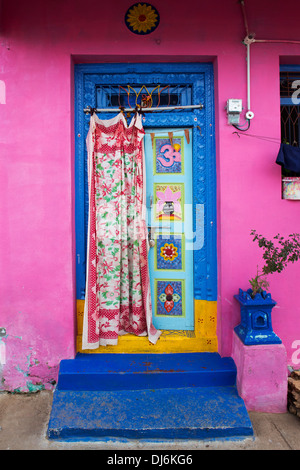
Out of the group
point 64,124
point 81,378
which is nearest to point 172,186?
point 64,124

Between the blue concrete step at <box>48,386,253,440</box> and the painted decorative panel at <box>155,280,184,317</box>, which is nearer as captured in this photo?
the blue concrete step at <box>48,386,253,440</box>

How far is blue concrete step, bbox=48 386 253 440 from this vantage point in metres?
2.33

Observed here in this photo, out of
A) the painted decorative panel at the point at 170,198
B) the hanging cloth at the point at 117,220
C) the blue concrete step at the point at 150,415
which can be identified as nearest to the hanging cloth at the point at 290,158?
the painted decorative panel at the point at 170,198

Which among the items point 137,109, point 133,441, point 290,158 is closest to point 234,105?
point 290,158

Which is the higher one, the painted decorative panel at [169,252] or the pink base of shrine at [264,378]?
the painted decorative panel at [169,252]

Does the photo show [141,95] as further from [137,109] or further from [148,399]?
[148,399]

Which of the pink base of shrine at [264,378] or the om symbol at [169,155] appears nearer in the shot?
the pink base of shrine at [264,378]

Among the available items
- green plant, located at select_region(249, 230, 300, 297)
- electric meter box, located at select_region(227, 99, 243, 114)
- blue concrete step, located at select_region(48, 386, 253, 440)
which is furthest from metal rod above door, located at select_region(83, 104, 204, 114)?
blue concrete step, located at select_region(48, 386, 253, 440)

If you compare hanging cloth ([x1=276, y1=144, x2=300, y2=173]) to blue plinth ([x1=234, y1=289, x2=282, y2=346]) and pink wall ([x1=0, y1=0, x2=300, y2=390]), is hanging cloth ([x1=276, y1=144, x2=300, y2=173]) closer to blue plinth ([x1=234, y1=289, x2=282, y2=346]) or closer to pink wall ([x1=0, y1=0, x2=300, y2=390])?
pink wall ([x1=0, y1=0, x2=300, y2=390])

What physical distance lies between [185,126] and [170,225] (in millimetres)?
1020

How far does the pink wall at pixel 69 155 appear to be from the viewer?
3.00 metres

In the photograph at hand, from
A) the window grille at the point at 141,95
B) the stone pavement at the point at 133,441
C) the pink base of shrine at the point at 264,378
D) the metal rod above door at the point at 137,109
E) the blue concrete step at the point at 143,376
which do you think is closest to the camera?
the stone pavement at the point at 133,441

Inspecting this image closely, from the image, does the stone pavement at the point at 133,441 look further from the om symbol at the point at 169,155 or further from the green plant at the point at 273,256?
the om symbol at the point at 169,155

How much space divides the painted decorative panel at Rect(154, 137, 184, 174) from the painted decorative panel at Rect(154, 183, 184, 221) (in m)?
0.17
